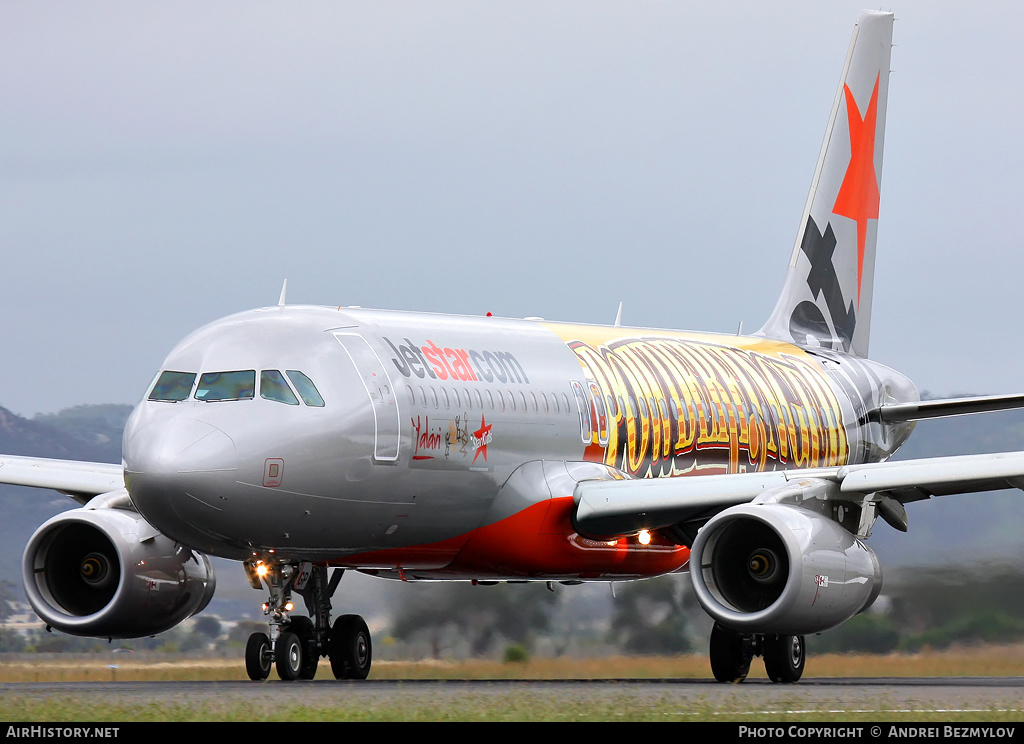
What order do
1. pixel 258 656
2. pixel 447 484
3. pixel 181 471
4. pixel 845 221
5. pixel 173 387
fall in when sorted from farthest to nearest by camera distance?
pixel 845 221
pixel 447 484
pixel 258 656
pixel 173 387
pixel 181 471

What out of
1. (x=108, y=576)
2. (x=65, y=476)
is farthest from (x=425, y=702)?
(x=65, y=476)

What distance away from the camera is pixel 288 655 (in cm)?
1606

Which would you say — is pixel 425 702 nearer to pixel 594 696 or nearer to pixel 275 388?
pixel 594 696

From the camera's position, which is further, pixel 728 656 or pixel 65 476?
pixel 65 476

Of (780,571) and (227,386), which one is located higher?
(227,386)

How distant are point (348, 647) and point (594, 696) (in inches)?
172

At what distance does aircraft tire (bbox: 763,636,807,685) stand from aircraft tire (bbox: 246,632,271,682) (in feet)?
17.2

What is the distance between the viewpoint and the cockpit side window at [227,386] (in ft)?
49.3

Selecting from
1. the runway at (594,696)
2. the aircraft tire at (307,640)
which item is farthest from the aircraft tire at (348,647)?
the runway at (594,696)

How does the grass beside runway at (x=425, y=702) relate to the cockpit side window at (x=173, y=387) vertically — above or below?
below

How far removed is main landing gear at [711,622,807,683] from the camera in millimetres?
18219

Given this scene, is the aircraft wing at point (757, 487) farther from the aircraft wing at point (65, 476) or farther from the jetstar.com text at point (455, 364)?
the aircraft wing at point (65, 476)

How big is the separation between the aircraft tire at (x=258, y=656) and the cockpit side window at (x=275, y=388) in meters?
2.38
